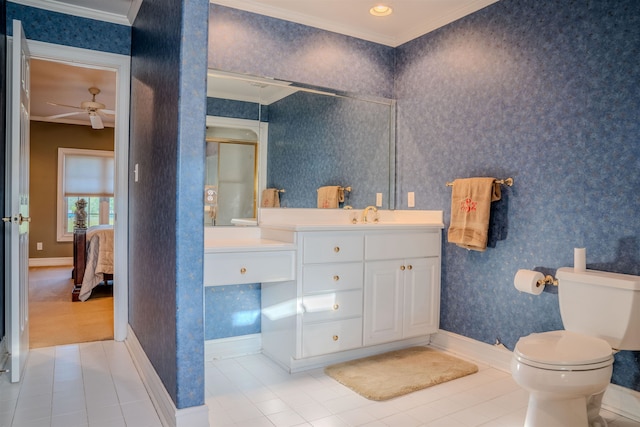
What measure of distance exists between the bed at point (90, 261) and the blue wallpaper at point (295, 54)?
289 cm

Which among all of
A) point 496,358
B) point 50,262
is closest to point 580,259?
point 496,358

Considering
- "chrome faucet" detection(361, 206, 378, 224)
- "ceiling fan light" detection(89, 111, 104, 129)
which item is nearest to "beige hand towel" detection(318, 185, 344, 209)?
"chrome faucet" detection(361, 206, 378, 224)

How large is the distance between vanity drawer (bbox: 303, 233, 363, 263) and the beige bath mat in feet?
2.22

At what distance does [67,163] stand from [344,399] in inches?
269

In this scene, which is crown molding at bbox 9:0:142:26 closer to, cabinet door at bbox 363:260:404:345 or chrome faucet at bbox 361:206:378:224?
chrome faucet at bbox 361:206:378:224

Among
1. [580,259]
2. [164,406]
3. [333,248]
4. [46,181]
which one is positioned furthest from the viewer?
[46,181]

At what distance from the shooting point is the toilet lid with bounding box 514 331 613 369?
5.79 feet

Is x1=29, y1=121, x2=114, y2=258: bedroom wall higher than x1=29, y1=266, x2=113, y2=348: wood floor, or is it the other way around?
x1=29, y1=121, x2=114, y2=258: bedroom wall

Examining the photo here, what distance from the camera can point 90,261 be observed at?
4.71 meters

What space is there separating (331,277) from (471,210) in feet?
3.31

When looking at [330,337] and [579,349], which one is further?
[330,337]

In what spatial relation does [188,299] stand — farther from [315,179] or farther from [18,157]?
[315,179]

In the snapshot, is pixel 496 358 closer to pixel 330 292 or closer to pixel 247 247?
pixel 330 292

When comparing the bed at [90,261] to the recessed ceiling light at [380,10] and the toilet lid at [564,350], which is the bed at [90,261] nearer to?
the recessed ceiling light at [380,10]
